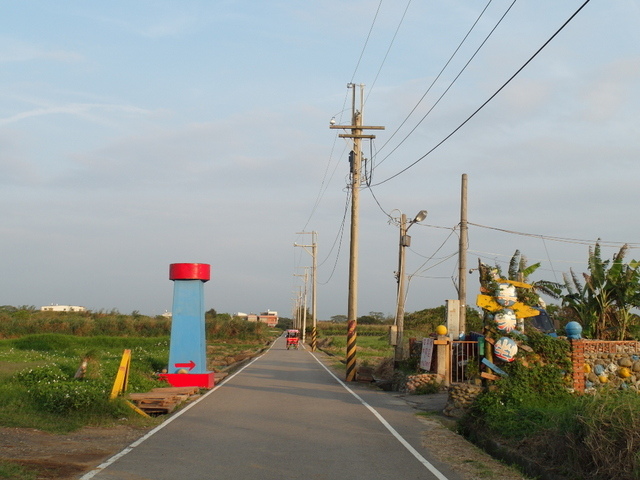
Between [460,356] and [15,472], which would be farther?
[460,356]

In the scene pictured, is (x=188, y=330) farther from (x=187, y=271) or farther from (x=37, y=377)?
(x=37, y=377)

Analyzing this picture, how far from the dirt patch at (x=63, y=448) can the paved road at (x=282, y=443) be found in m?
0.32

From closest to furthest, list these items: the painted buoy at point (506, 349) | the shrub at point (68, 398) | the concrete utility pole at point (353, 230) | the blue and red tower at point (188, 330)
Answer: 1. the painted buoy at point (506, 349)
2. the shrub at point (68, 398)
3. the blue and red tower at point (188, 330)
4. the concrete utility pole at point (353, 230)

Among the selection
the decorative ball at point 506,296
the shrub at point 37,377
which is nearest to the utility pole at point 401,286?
the decorative ball at point 506,296

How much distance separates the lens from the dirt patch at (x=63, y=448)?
8938 millimetres

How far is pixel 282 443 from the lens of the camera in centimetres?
1126

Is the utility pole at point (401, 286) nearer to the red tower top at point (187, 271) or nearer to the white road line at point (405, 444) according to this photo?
the white road line at point (405, 444)

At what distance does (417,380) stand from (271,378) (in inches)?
291

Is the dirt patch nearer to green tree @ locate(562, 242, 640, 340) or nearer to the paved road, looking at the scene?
the paved road

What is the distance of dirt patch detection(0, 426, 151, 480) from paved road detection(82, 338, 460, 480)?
1.06ft

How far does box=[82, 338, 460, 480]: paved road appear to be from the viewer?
8914 millimetres

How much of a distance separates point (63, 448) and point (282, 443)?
11.5ft

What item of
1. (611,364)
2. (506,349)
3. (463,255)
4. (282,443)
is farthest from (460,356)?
(282,443)

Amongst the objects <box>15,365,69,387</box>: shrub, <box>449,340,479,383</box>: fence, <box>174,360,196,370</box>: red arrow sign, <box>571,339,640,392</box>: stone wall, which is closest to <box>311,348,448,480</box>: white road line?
<box>449,340,479,383</box>: fence
